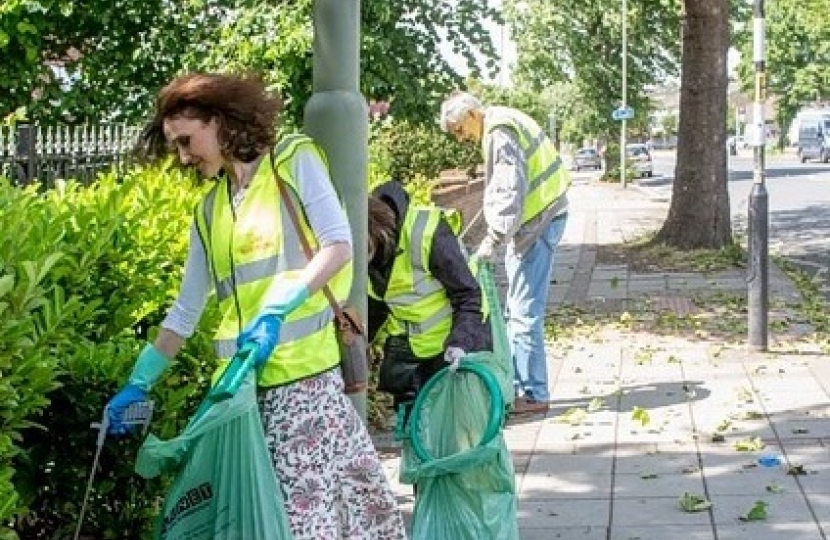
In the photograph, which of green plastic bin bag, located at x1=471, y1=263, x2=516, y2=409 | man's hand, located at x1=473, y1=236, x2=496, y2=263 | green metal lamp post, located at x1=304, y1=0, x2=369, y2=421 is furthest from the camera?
man's hand, located at x1=473, y1=236, x2=496, y2=263

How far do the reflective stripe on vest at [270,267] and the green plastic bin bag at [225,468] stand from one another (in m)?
A: 0.19

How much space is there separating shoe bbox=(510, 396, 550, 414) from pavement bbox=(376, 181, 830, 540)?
0.16 ft

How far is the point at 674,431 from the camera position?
24.5 feet

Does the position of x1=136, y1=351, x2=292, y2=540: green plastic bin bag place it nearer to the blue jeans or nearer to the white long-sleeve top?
the white long-sleeve top

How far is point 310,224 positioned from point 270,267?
0.50ft

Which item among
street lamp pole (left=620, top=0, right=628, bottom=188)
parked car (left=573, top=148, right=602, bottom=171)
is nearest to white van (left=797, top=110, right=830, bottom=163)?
parked car (left=573, top=148, right=602, bottom=171)

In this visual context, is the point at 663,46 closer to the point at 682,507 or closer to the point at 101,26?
the point at 101,26

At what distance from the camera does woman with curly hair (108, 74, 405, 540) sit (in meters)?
3.63

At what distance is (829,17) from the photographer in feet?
192

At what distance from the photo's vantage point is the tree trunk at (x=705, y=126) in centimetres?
1670

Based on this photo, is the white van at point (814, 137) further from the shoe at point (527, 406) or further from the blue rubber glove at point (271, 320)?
the blue rubber glove at point (271, 320)

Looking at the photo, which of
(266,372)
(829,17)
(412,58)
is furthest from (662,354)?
(829,17)

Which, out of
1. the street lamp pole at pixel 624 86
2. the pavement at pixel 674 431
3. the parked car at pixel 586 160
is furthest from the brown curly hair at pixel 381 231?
the parked car at pixel 586 160

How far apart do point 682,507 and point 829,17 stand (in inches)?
2211
